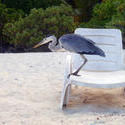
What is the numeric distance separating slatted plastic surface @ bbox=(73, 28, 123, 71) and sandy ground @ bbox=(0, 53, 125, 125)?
0.39 meters

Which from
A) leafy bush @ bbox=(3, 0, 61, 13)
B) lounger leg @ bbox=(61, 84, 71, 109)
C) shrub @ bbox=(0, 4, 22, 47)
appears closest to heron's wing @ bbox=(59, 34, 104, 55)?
lounger leg @ bbox=(61, 84, 71, 109)

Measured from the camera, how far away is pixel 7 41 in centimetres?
1271

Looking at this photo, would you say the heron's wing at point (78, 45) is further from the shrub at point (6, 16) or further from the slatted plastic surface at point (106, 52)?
the shrub at point (6, 16)

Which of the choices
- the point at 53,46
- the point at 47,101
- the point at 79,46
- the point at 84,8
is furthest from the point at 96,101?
the point at 84,8

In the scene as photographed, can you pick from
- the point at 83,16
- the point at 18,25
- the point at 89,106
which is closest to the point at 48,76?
the point at 89,106

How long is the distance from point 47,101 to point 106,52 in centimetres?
120

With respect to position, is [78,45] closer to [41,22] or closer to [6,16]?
[41,22]

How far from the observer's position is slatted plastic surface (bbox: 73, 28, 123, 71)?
Result: 5.61 m

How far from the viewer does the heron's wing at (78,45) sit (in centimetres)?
488

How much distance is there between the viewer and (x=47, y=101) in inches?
205

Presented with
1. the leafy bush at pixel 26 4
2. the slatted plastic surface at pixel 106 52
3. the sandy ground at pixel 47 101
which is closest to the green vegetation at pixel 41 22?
the leafy bush at pixel 26 4

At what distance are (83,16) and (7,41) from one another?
292 centimetres

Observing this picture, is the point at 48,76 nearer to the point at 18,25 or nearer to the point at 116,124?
the point at 116,124

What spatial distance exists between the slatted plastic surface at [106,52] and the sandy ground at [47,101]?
391mm
